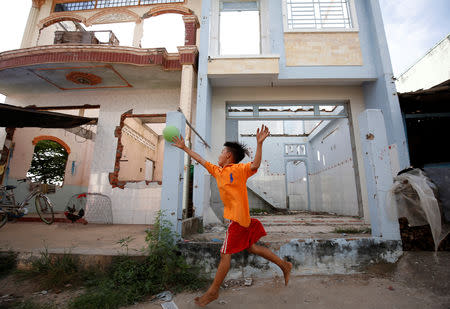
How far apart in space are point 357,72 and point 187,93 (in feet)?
13.6

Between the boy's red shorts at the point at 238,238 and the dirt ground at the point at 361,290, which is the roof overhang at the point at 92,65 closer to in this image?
the boy's red shorts at the point at 238,238

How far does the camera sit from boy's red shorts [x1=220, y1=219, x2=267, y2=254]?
6.85ft

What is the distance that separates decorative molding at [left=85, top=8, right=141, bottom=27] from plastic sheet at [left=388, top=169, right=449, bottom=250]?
9168 millimetres

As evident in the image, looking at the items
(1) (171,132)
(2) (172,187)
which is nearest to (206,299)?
(2) (172,187)

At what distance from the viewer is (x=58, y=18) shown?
8.19 metres

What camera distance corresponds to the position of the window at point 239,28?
585 cm

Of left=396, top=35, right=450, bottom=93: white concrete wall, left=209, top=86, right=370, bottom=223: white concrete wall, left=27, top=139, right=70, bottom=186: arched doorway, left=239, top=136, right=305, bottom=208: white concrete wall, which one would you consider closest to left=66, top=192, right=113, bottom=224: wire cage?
left=209, top=86, right=370, bottom=223: white concrete wall

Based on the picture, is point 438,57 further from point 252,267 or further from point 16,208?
point 16,208

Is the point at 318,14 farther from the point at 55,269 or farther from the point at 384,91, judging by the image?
the point at 55,269

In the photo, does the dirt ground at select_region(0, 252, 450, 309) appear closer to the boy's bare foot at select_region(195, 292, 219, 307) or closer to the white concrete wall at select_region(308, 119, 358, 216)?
the boy's bare foot at select_region(195, 292, 219, 307)

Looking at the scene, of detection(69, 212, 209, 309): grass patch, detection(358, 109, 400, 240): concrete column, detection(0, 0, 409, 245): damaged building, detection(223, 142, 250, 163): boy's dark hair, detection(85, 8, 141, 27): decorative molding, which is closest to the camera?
detection(69, 212, 209, 309): grass patch

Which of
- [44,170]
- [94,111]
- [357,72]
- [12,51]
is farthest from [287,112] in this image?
[44,170]

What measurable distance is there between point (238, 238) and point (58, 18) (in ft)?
34.3

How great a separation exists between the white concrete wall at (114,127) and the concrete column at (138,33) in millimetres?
1903
